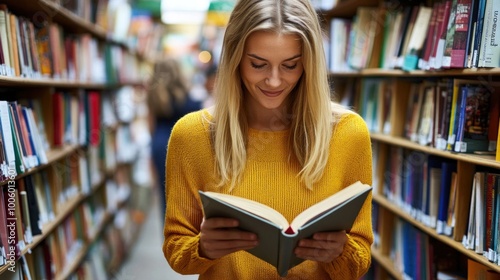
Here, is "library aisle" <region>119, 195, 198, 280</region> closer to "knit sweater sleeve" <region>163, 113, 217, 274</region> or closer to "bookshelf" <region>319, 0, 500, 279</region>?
"bookshelf" <region>319, 0, 500, 279</region>

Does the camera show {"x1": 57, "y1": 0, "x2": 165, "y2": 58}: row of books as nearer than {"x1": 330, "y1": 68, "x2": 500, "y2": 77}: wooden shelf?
No

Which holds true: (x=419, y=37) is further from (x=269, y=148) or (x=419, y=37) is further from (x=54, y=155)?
(x=54, y=155)

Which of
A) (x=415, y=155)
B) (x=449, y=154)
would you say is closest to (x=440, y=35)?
(x=449, y=154)

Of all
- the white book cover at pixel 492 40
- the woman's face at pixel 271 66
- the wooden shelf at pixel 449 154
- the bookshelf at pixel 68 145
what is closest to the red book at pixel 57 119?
the bookshelf at pixel 68 145

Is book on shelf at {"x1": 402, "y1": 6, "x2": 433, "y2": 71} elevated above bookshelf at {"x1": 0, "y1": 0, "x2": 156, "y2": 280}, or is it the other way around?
book on shelf at {"x1": 402, "y1": 6, "x2": 433, "y2": 71}

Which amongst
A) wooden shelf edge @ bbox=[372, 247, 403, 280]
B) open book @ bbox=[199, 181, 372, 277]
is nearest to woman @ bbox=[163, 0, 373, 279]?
open book @ bbox=[199, 181, 372, 277]

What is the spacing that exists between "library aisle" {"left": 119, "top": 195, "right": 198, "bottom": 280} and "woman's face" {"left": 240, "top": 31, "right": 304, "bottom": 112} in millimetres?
2562

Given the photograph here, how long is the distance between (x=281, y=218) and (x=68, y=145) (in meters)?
2.03

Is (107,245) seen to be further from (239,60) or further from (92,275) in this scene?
(239,60)

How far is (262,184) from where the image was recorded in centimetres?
144

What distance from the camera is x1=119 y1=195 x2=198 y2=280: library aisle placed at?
4031 mm

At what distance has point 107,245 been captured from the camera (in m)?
4.00

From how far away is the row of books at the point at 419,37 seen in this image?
1817 millimetres

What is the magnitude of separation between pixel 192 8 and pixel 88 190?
401 centimetres
